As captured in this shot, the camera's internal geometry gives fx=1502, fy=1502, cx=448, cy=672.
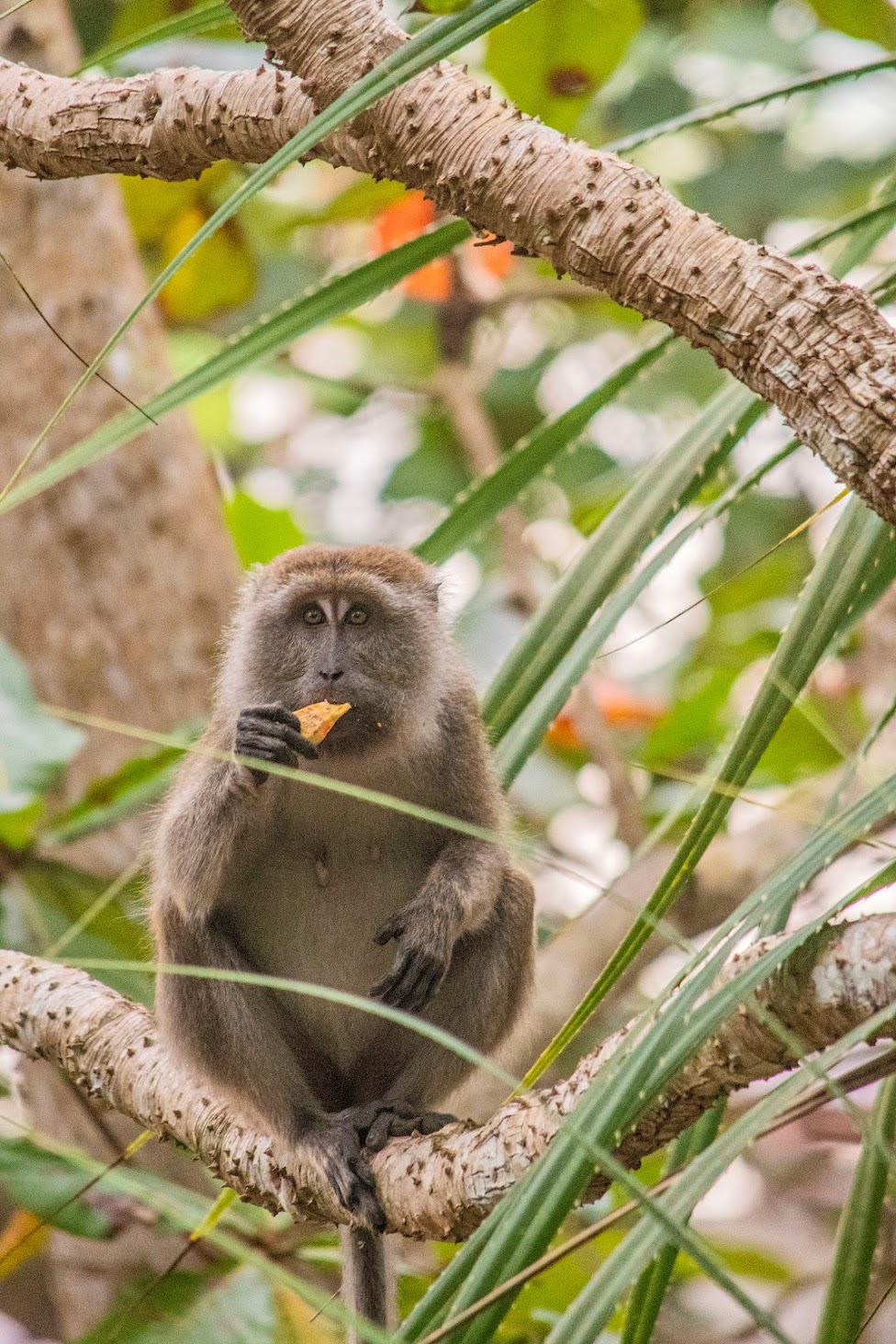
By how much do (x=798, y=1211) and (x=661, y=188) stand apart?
6145 mm

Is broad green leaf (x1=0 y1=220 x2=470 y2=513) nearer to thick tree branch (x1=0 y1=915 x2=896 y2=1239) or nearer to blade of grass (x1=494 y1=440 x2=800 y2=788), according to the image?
blade of grass (x1=494 y1=440 x2=800 y2=788)

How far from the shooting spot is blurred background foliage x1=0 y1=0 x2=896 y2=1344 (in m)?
3.77

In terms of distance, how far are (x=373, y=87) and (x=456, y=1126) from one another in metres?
1.82

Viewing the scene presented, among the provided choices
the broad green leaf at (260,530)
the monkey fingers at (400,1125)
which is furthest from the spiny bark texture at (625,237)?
the broad green leaf at (260,530)

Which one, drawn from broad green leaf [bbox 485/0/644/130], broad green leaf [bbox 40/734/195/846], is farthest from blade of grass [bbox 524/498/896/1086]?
broad green leaf [bbox 485/0/644/130]

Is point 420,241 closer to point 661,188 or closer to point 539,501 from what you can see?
point 661,188

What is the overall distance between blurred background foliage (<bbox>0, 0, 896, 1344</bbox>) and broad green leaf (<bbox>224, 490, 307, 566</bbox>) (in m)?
0.01

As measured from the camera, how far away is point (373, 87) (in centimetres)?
162

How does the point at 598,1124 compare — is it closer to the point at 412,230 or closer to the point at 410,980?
the point at 410,980

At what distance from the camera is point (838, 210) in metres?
7.78

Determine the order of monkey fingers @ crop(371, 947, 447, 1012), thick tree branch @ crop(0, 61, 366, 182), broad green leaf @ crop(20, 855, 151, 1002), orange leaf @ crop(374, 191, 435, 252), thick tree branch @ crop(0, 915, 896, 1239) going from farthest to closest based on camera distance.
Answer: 1. orange leaf @ crop(374, 191, 435, 252)
2. broad green leaf @ crop(20, 855, 151, 1002)
3. monkey fingers @ crop(371, 947, 447, 1012)
4. thick tree branch @ crop(0, 61, 366, 182)
5. thick tree branch @ crop(0, 915, 896, 1239)

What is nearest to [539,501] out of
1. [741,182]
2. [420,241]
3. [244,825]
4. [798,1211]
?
[741,182]

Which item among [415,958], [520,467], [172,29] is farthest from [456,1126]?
[172,29]

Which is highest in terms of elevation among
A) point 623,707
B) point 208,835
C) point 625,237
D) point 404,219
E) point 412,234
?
point 404,219
